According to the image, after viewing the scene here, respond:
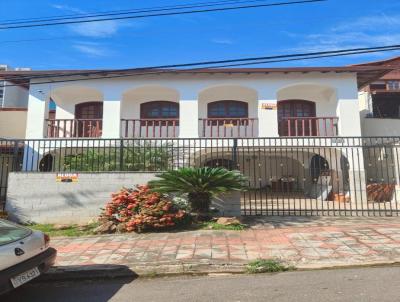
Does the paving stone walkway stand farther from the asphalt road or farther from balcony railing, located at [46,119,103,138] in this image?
balcony railing, located at [46,119,103,138]

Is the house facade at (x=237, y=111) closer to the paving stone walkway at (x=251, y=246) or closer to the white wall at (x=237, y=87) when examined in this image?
the white wall at (x=237, y=87)

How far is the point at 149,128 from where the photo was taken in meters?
18.2

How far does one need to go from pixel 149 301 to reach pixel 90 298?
0.82 meters

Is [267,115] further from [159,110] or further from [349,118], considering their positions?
[159,110]

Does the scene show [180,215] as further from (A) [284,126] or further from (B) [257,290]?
(A) [284,126]

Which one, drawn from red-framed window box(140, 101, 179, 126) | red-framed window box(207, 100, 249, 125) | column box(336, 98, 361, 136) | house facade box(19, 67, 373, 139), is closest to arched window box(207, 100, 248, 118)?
red-framed window box(207, 100, 249, 125)

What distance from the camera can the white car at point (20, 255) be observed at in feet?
13.9

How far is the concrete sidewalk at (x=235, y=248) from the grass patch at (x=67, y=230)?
556mm

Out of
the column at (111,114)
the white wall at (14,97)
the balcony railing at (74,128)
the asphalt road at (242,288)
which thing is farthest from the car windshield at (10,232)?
the white wall at (14,97)

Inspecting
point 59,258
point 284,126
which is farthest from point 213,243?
point 284,126

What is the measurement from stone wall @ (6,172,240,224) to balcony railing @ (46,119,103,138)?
21.8 ft

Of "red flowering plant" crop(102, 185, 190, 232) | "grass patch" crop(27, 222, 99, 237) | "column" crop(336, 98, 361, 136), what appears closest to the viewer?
"red flowering plant" crop(102, 185, 190, 232)

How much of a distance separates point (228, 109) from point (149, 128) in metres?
4.03

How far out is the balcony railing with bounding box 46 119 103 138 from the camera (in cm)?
1706
